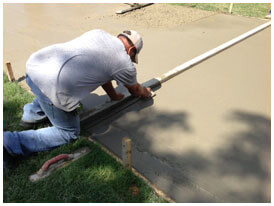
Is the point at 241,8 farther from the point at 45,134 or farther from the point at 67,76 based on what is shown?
the point at 45,134

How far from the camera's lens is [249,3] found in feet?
32.5

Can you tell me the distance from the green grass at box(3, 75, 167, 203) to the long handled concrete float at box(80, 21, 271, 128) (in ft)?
1.85

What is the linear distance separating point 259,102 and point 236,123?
2.42 feet

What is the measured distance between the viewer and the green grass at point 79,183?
227 centimetres

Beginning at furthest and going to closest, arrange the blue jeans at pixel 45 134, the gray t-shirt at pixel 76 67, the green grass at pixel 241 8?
the green grass at pixel 241 8 < the blue jeans at pixel 45 134 < the gray t-shirt at pixel 76 67

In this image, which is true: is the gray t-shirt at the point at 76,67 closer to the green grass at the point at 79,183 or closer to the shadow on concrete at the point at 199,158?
the green grass at the point at 79,183

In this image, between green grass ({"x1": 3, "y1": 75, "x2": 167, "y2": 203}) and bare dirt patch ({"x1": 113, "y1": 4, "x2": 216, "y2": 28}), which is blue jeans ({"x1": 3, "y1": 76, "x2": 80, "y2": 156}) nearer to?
green grass ({"x1": 3, "y1": 75, "x2": 167, "y2": 203})

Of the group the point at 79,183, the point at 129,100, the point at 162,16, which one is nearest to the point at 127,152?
the point at 79,183

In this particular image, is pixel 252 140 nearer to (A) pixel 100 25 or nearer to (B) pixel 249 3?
(A) pixel 100 25

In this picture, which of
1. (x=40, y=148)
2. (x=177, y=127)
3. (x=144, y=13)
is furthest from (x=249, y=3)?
(x=40, y=148)

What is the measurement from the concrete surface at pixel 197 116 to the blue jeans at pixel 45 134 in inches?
17.0

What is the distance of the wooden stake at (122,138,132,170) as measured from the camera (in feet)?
7.71

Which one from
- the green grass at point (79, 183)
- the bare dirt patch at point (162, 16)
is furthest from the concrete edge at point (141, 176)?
the bare dirt patch at point (162, 16)

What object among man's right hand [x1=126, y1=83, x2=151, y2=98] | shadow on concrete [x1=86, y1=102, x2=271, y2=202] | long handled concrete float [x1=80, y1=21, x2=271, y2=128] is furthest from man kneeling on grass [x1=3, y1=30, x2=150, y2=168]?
shadow on concrete [x1=86, y1=102, x2=271, y2=202]
